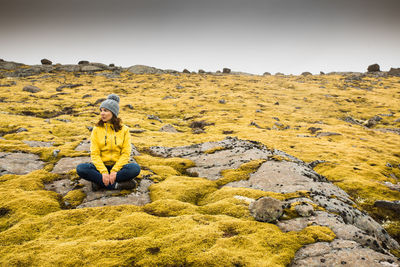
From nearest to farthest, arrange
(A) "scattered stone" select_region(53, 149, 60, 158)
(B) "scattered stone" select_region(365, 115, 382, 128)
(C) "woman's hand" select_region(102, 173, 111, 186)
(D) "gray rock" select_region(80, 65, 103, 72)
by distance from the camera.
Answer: (C) "woman's hand" select_region(102, 173, 111, 186), (A) "scattered stone" select_region(53, 149, 60, 158), (B) "scattered stone" select_region(365, 115, 382, 128), (D) "gray rock" select_region(80, 65, 103, 72)

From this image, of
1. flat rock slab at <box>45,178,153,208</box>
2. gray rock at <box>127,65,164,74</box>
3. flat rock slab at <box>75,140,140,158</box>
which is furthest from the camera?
gray rock at <box>127,65,164,74</box>

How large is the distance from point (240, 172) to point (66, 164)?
1091 centimetres

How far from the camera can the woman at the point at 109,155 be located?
10391 millimetres

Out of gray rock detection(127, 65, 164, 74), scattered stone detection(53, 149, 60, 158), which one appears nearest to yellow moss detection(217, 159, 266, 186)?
scattered stone detection(53, 149, 60, 158)

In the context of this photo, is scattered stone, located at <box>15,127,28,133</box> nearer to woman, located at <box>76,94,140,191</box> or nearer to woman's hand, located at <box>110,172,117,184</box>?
woman, located at <box>76,94,140,191</box>

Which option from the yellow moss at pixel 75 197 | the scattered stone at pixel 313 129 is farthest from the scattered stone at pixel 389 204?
the scattered stone at pixel 313 129

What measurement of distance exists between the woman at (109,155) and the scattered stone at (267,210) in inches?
235

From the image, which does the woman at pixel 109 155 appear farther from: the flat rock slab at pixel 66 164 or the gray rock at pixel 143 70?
the gray rock at pixel 143 70

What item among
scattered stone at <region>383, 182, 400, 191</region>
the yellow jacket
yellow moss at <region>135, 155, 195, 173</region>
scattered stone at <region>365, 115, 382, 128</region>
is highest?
the yellow jacket

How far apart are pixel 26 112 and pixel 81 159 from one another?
133 ft

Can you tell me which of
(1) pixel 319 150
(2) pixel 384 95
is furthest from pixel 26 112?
(2) pixel 384 95

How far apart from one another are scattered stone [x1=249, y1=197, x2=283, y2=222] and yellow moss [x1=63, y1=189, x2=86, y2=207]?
Answer: 7.58 metres

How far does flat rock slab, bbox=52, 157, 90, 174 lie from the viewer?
13.3 meters

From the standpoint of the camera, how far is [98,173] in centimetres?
1049
